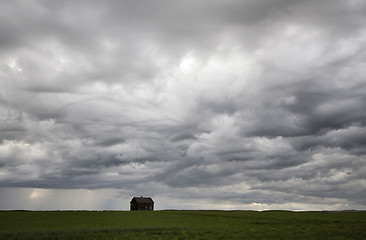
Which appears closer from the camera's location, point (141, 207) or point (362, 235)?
point (362, 235)

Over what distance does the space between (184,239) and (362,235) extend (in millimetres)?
26746

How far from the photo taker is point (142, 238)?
46.5m

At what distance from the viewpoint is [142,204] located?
172 m

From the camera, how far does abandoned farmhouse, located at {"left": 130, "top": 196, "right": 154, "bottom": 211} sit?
172 meters

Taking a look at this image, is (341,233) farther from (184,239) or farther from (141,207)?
(141,207)

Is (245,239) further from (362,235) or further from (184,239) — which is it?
(362,235)

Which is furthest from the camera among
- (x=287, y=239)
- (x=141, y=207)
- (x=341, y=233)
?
(x=141, y=207)

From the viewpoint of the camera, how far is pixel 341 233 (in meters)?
52.1

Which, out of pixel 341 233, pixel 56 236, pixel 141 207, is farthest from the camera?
pixel 141 207

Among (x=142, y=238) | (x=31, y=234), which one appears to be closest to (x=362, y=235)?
(x=142, y=238)

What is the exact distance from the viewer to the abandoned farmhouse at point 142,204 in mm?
171875

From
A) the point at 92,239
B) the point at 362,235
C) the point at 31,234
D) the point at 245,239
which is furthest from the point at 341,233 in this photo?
the point at 31,234

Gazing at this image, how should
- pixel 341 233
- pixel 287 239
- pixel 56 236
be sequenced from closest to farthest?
pixel 287 239
pixel 56 236
pixel 341 233

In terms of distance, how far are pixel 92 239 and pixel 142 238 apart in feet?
22.4
